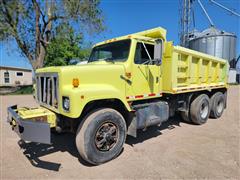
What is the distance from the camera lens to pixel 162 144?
4.61m

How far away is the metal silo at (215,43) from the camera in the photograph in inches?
733

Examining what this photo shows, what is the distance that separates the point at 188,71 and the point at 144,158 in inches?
130

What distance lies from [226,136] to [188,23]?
72.0ft

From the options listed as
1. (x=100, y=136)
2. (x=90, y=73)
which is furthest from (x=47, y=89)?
(x=100, y=136)

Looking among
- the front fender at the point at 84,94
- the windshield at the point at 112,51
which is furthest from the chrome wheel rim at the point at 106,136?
the windshield at the point at 112,51

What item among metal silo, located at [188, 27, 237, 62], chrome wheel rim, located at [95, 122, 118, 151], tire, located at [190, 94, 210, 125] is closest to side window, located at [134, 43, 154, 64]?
chrome wheel rim, located at [95, 122, 118, 151]

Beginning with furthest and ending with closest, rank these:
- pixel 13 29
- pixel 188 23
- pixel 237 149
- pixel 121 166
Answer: pixel 188 23, pixel 13 29, pixel 237 149, pixel 121 166

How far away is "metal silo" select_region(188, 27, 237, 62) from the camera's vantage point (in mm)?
18625

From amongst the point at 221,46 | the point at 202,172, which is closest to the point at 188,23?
the point at 221,46

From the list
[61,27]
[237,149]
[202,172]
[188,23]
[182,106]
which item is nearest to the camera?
[202,172]

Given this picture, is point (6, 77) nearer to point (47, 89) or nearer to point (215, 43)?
point (215, 43)

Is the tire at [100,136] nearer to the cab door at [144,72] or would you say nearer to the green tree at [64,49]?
the cab door at [144,72]

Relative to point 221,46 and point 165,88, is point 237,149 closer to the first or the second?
point 165,88

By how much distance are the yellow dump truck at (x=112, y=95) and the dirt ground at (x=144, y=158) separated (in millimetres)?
380
